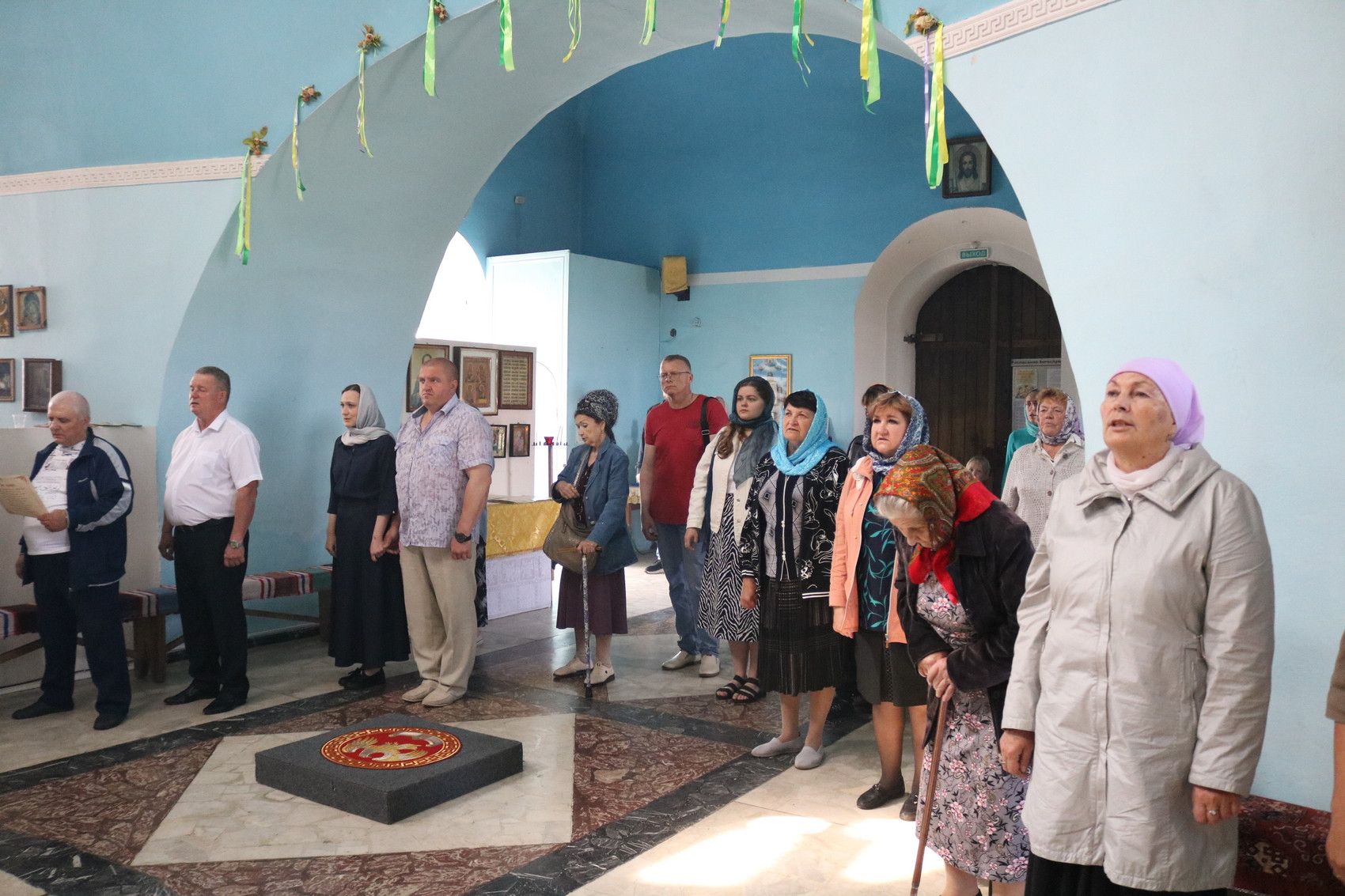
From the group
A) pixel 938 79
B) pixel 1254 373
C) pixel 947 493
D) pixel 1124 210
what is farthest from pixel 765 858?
pixel 938 79

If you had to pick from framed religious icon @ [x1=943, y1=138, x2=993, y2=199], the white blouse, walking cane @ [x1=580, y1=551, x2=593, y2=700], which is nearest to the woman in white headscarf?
walking cane @ [x1=580, y1=551, x2=593, y2=700]

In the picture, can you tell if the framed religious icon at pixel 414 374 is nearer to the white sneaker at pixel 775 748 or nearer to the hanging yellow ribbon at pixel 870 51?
the white sneaker at pixel 775 748

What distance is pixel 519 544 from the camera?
293 inches

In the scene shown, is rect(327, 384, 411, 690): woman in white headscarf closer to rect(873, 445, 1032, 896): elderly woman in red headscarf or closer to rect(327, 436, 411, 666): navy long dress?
rect(327, 436, 411, 666): navy long dress

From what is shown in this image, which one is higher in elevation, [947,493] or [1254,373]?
[1254,373]

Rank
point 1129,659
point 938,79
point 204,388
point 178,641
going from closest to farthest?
point 1129,659
point 938,79
point 204,388
point 178,641

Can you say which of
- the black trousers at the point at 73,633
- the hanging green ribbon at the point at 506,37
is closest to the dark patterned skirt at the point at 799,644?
the hanging green ribbon at the point at 506,37

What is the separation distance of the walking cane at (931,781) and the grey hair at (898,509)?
1.61 feet

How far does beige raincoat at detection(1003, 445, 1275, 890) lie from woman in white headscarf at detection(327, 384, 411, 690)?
3.92 metres

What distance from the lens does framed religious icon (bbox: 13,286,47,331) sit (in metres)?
6.69

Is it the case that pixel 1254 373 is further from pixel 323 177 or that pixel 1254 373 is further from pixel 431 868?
pixel 323 177

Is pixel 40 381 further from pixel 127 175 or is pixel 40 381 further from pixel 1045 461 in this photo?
pixel 1045 461

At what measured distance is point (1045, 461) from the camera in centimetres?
508

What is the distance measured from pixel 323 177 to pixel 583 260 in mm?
3835
